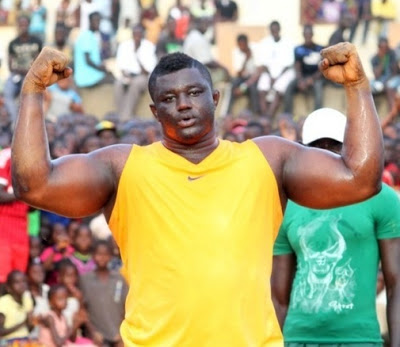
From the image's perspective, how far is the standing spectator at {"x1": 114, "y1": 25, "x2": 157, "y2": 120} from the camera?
18922 millimetres

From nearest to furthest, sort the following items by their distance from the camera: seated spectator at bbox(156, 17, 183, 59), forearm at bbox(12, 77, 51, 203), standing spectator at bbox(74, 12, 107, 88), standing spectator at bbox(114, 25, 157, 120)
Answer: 1. forearm at bbox(12, 77, 51, 203)
2. standing spectator at bbox(114, 25, 157, 120)
3. standing spectator at bbox(74, 12, 107, 88)
4. seated spectator at bbox(156, 17, 183, 59)

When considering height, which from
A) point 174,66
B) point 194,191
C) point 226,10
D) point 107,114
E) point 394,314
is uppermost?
point 174,66

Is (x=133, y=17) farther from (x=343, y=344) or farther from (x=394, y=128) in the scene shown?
(x=343, y=344)

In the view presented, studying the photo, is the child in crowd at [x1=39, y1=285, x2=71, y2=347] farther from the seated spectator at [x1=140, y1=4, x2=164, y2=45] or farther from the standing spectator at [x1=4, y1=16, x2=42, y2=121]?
the seated spectator at [x1=140, y1=4, x2=164, y2=45]

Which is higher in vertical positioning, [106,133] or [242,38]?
[106,133]

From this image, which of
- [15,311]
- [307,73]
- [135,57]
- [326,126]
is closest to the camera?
[326,126]

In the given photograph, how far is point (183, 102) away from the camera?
17.8 ft

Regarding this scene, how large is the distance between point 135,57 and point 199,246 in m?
14.3

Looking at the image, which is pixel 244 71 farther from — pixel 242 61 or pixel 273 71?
pixel 273 71

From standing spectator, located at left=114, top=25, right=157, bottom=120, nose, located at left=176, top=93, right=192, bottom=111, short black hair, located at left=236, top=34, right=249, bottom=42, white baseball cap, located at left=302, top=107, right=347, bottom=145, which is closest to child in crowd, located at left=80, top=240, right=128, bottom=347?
white baseball cap, located at left=302, top=107, right=347, bottom=145

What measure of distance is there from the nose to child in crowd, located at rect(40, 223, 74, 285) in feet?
25.1

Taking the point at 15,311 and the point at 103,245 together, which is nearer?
the point at 15,311

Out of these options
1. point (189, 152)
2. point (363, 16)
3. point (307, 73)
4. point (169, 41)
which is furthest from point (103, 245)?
point (363, 16)

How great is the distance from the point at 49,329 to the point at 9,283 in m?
0.64
